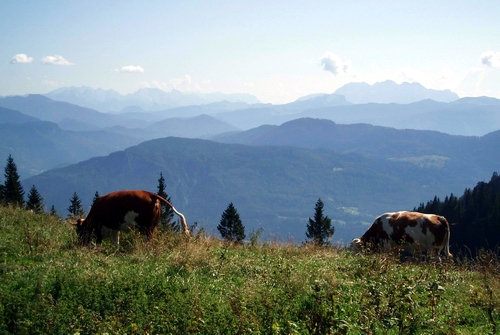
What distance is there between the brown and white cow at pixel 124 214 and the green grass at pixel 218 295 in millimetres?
1506

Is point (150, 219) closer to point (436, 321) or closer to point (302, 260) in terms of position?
point (302, 260)

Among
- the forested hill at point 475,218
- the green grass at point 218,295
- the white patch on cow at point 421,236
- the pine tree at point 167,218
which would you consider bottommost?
the forested hill at point 475,218

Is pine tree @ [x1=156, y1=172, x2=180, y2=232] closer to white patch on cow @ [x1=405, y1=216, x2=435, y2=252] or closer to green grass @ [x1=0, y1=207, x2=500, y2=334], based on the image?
green grass @ [x1=0, y1=207, x2=500, y2=334]

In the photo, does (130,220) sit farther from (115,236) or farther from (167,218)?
(167,218)

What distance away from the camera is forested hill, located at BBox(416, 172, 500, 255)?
67250 millimetres

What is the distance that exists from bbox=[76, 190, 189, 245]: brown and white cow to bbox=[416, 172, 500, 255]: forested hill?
62.2 metres

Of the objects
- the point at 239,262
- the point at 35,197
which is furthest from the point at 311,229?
the point at 239,262

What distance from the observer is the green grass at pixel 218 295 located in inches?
240

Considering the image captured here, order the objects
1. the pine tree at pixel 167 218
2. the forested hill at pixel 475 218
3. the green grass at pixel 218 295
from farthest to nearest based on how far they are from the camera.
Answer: the forested hill at pixel 475 218 < the pine tree at pixel 167 218 < the green grass at pixel 218 295

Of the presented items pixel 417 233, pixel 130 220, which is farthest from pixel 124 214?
pixel 417 233

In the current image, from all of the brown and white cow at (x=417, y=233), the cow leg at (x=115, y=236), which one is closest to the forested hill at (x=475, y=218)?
the brown and white cow at (x=417, y=233)

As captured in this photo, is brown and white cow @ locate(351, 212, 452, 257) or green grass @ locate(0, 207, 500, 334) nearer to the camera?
green grass @ locate(0, 207, 500, 334)

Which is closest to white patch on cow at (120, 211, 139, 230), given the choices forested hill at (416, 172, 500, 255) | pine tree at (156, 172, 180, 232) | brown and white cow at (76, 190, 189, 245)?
brown and white cow at (76, 190, 189, 245)

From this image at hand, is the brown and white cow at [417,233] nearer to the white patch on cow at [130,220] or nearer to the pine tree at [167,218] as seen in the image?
the white patch on cow at [130,220]
